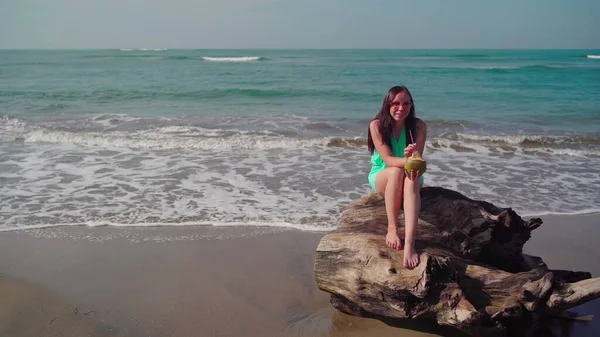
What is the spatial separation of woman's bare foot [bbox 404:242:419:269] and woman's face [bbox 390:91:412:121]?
1.32 metres

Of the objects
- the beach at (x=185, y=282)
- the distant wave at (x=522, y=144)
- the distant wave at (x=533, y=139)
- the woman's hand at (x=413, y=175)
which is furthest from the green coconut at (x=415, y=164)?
the distant wave at (x=533, y=139)

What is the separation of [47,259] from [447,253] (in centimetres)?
428

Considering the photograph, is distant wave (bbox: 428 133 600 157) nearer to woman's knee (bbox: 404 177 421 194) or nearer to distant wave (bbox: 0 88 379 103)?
woman's knee (bbox: 404 177 421 194)

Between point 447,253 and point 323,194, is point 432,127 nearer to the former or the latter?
point 323,194

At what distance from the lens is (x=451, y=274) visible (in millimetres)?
3516

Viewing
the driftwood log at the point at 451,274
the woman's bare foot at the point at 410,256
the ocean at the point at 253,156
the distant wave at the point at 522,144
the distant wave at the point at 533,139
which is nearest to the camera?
the driftwood log at the point at 451,274

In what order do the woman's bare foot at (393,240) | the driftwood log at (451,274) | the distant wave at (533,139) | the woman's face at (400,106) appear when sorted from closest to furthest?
the driftwood log at (451,274) → the woman's bare foot at (393,240) → the woman's face at (400,106) → the distant wave at (533,139)

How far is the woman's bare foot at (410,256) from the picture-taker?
3705 millimetres

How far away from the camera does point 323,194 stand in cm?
760

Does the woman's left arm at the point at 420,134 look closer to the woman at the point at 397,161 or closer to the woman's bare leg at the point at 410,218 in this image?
the woman at the point at 397,161

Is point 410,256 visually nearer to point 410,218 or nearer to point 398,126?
point 410,218

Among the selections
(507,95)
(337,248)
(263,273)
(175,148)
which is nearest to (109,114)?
(175,148)

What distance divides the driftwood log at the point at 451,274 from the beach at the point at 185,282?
0.37 metres

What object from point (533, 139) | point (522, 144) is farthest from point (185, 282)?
point (533, 139)
